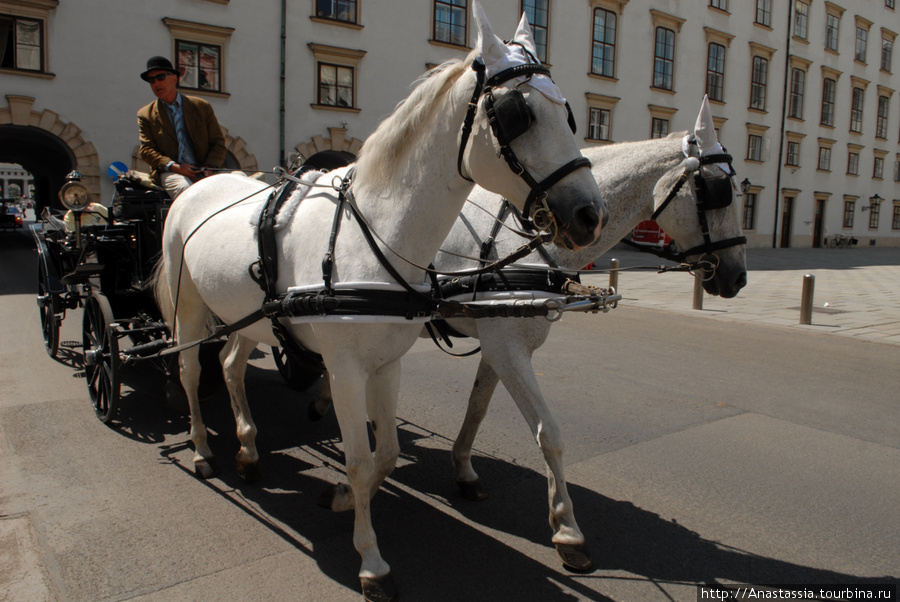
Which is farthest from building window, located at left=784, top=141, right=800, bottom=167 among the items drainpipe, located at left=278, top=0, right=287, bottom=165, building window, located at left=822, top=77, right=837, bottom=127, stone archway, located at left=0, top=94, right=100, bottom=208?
stone archway, located at left=0, top=94, right=100, bottom=208

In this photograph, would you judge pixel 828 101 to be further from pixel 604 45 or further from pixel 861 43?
pixel 604 45

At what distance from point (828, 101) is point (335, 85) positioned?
30.0 metres

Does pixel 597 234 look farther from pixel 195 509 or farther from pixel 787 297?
pixel 787 297

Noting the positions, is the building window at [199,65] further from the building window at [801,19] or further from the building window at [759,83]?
the building window at [801,19]

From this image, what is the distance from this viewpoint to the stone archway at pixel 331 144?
20156 millimetres

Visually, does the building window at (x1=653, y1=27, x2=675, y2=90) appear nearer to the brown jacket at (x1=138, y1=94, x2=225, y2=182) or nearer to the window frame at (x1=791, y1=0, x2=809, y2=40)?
the window frame at (x1=791, y1=0, x2=809, y2=40)

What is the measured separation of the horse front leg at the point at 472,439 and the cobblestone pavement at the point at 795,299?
2.89m

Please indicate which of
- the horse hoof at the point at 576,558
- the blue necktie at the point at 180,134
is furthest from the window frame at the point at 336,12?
the horse hoof at the point at 576,558

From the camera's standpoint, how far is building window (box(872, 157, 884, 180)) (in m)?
39.3

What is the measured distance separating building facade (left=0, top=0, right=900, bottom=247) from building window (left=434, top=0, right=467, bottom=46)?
5 cm

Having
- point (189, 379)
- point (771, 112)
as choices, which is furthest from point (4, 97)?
point (771, 112)

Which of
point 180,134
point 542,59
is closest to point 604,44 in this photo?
point 542,59

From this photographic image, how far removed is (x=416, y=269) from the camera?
2.57 metres

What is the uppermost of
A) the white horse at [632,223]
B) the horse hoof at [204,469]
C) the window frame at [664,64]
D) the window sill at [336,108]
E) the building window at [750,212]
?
the window frame at [664,64]
